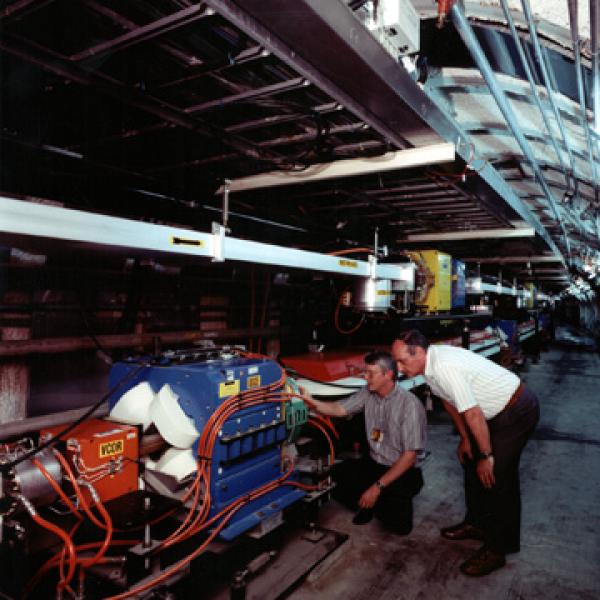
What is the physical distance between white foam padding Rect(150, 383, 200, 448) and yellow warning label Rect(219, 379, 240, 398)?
0.21m

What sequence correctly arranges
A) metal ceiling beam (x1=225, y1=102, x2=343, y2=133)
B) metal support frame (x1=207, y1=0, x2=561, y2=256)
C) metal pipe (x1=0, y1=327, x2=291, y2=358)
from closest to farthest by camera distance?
metal support frame (x1=207, y1=0, x2=561, y2=256), metal ceiling beam (x1=225, y1=102, x2=343, y2=133), metal pipe (x1=0, y1=327, x2=291, y2=358)

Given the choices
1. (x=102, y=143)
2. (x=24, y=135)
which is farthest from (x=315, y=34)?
(x=24, y=135)

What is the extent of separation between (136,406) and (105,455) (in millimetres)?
340

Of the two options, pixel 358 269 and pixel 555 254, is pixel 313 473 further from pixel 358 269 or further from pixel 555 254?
pixel 555 254

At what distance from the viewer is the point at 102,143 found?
274cm

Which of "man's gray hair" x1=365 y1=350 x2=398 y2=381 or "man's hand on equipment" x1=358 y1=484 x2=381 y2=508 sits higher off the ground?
"man's gray hair" x1=365 y1=350 x2=398 y2=381

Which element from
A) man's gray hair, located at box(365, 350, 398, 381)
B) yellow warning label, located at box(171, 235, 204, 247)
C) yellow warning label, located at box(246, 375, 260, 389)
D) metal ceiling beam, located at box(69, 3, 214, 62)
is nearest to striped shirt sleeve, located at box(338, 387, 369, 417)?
man's gray hair, located at box(365, 350, 398, 381)

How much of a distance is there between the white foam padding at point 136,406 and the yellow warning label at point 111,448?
0.62 feet

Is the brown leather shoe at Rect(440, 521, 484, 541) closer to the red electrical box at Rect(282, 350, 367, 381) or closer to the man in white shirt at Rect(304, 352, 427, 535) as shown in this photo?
the man in white shirt at Rect(304, 352, 427, 535)

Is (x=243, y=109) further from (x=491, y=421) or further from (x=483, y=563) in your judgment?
(x=483, y=563)

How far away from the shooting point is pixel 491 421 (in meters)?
3.08

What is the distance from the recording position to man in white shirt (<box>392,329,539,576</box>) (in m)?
2.91

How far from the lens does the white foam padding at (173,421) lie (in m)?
2.24

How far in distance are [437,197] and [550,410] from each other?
5668 millimetres
